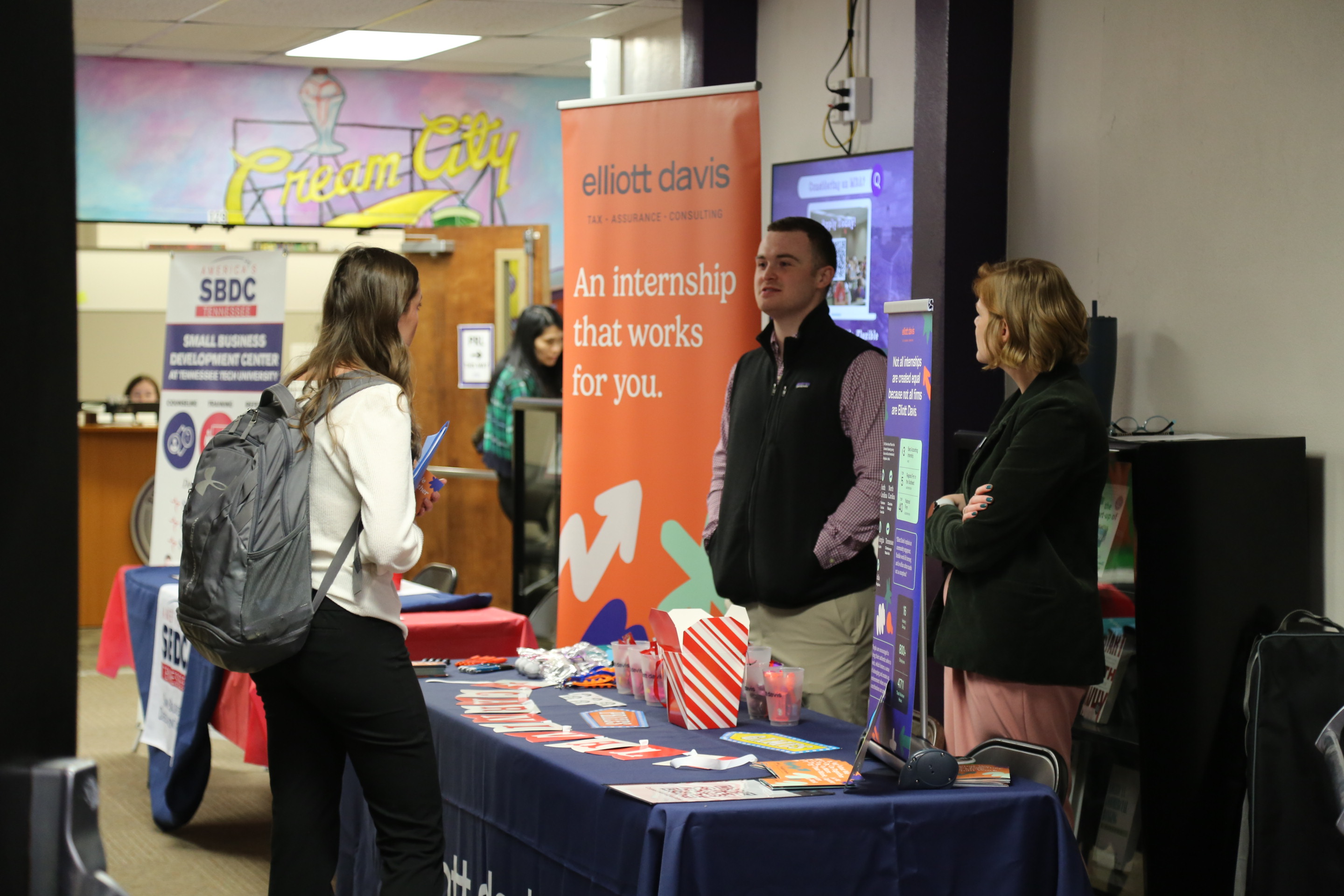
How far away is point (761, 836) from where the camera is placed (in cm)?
189

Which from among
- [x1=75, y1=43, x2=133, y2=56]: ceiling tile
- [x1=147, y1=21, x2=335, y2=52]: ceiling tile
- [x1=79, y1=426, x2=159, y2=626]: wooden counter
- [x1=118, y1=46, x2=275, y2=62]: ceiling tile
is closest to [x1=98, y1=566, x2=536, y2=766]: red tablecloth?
[x1=79, y1=426, x2=159, y2=626]: wooden counter

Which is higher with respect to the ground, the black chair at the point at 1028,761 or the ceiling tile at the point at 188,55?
the ceiling tile at the point at 188,55

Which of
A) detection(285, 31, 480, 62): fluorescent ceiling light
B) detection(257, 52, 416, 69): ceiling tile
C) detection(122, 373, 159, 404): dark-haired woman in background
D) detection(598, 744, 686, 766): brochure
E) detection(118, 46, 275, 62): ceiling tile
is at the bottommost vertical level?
detection(598, 744, 686, 766): brochure

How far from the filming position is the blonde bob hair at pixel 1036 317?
100 inches

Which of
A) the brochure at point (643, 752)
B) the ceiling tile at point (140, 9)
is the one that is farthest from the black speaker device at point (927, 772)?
the ceiling tile at point (140, 9)

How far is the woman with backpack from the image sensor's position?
2.20 metres

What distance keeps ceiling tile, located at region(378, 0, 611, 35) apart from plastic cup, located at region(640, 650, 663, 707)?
14.9 feet

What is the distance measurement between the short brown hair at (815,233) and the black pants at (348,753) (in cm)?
147

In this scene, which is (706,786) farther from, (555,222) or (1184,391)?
(555,222)

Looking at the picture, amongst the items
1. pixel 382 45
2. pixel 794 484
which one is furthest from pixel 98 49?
pixel 794 484

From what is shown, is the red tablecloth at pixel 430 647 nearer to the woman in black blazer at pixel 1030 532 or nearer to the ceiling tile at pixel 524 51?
the woman in black blazer at pixel 1030 532

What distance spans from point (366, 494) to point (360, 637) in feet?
0.82

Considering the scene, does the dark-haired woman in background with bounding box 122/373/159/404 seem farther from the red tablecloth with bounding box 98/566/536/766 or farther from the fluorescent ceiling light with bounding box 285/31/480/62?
the red tablecloth with bounding box 98/566/536/766

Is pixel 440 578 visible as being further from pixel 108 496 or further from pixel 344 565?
pixel 108 496
